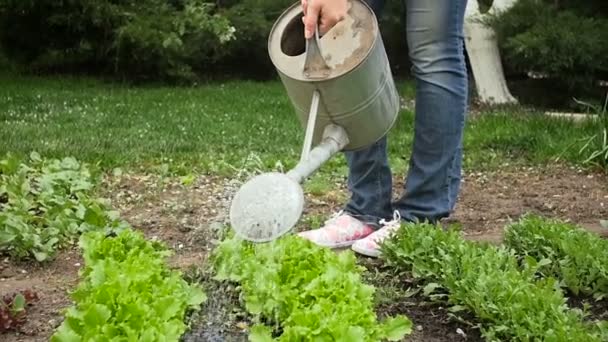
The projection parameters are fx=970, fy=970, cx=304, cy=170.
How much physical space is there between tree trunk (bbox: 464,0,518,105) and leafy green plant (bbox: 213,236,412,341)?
585 cm

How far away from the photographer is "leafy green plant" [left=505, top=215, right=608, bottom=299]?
288 centimetres

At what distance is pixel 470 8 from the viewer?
814cm

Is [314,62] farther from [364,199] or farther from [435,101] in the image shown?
[364,199]

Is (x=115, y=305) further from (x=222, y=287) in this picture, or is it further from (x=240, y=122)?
(x=240, y=122)

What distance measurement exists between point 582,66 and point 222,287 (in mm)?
5533

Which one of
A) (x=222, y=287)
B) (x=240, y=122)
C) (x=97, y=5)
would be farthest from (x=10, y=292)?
(x=97, y=5)

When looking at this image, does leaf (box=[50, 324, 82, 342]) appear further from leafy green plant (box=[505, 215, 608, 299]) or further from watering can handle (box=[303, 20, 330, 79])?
leafy green plant (box=[505, 215, 608, 299])

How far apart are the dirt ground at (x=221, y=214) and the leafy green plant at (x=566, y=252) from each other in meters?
0.43

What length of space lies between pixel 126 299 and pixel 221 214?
6.22ft

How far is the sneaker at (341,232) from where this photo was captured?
3.20m

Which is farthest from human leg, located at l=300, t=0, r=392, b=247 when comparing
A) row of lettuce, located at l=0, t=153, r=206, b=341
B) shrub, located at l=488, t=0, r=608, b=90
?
shrub, located at l=488, t=0, r=608, b=90

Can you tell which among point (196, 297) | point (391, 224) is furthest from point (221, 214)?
point (196, 297)

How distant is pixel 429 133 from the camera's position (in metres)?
3.13

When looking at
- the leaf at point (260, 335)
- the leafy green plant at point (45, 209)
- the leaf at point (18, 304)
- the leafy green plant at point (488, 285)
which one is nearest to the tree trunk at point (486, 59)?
the leafy green plant at point (45, 209)
